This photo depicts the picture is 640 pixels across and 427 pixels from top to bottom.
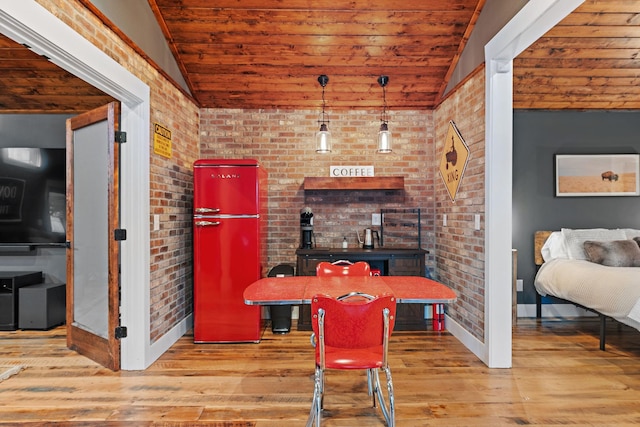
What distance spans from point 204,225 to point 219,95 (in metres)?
1.67

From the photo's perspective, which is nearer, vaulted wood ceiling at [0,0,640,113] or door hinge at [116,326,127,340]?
door hinge at [116,326,127,340]

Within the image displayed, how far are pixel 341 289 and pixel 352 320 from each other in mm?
462

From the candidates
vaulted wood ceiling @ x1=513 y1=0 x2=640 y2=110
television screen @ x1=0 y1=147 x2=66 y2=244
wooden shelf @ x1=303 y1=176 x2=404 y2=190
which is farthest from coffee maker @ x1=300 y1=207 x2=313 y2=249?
television screen @ x1=0 y1=147 x2=66 y2=244

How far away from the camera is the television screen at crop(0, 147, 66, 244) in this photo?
4617 mm

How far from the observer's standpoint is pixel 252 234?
12.9 ft

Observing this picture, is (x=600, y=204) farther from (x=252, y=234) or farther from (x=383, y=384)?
(x=252, y=234)

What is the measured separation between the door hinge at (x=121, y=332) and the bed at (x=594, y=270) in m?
4.27

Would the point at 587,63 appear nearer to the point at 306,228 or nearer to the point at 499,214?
the point at 499,214

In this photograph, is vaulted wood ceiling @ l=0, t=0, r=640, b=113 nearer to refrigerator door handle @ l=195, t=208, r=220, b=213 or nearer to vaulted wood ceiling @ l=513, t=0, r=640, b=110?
vaulted wood ceiling @ l=513, t=0, r=640, b=110

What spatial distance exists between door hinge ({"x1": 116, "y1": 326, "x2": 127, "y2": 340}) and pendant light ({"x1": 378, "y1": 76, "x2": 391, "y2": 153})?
2.67m

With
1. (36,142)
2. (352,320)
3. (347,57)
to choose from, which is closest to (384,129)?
(347,57)

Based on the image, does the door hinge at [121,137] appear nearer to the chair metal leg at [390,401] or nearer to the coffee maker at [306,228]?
the coffee maker at [306,228]

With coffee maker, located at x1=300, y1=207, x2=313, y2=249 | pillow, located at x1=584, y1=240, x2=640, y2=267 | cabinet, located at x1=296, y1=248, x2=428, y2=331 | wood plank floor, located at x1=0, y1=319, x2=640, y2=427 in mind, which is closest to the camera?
wood plank floor, located at x1=0, y1=319, x2=640, y2=427

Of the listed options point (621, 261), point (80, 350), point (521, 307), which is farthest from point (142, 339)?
point (621, 261)
